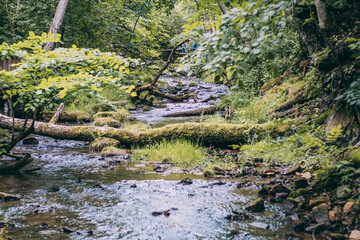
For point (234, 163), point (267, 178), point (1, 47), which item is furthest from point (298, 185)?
point (1, 47)

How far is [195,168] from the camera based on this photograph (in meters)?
5.66

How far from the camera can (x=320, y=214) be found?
2.92 m

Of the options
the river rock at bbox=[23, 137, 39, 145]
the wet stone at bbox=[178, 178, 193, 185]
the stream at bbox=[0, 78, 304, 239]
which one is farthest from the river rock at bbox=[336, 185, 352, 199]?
the river rock at bbox=[23, 137, 39, 145]

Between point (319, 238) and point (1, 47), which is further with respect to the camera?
point (1, 47)

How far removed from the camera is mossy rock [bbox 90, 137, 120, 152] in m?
7.34

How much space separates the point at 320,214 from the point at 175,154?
11.9 feet

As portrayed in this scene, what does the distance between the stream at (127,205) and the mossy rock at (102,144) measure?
1.51 meters

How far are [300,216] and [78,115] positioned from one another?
10.5 metres

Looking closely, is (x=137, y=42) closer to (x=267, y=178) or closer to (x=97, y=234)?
(x=267, y=178)

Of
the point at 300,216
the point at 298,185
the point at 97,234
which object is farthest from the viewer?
the point at 298,185

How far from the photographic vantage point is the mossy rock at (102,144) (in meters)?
7.34

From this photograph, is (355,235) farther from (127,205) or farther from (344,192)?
(127,205)

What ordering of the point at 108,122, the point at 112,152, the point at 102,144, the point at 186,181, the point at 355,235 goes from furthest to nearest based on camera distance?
the point at 108,122 < the point at 102,144 < the point at 112,152 < the point at 186,181 < the point at 355,235

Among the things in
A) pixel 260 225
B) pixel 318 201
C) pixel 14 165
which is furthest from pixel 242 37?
pixel 14 165
